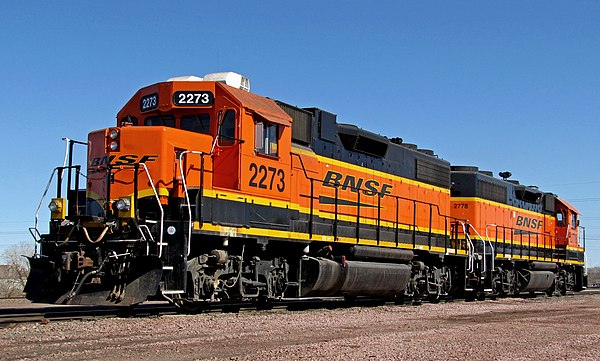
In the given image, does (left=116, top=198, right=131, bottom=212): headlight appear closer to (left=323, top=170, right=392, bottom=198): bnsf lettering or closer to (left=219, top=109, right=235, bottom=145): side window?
(left=219, top=109, right=235, bottom=145): side window

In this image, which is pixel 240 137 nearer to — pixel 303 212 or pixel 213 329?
pixel 303 212

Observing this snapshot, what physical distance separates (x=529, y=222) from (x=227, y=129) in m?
15.8

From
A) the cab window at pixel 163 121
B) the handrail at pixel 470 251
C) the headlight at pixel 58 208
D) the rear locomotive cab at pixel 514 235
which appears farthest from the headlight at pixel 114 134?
the rear locomotive cab at pixel 514 235

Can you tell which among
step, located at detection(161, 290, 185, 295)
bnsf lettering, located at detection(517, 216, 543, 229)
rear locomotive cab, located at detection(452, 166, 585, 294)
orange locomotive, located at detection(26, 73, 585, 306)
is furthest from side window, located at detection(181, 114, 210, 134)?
bnsf lettering, located at detection(517, 216, 543, 229)

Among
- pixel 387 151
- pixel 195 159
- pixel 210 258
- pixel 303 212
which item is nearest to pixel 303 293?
pixel 303 212

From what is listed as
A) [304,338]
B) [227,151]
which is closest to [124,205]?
[227,151]

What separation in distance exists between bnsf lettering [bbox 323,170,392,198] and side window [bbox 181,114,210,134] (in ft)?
10.1

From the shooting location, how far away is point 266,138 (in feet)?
39.5

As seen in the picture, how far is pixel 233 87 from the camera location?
11.8m

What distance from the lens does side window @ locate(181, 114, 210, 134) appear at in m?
11.6

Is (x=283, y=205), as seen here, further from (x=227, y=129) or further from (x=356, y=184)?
(x=356, y=184)

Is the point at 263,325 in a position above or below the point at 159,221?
below

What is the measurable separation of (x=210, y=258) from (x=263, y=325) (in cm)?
177

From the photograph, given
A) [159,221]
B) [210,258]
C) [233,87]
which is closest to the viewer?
[159,221]
